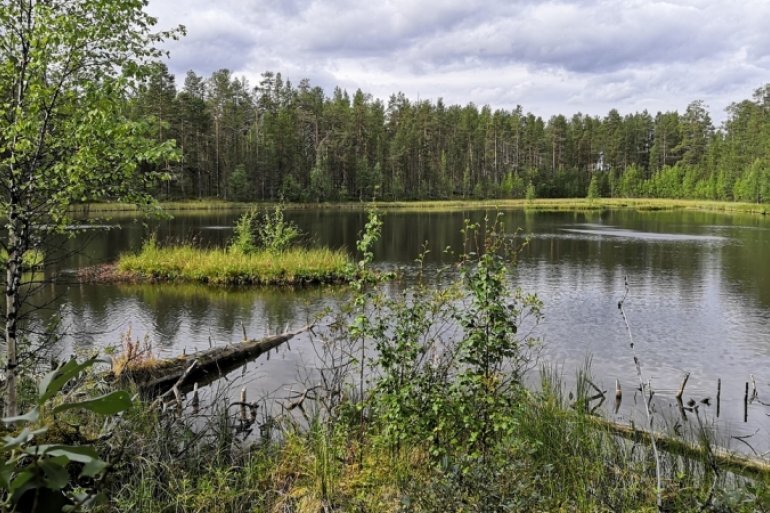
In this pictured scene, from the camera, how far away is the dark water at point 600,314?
13.4 m

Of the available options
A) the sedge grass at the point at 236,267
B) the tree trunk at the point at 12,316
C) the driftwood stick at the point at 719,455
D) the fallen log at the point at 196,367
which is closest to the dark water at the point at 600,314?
the fallen log at the point at 196,367

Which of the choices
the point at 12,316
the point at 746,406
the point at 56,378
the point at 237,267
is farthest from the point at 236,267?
the point at 56,378

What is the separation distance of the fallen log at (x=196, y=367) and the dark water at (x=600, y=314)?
53cm

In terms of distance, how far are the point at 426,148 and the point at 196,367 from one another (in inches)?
4099

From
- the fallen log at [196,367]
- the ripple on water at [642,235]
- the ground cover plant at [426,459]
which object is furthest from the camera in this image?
the ripple on water at [642,235]

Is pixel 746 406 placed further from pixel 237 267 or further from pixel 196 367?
pixel 237 267

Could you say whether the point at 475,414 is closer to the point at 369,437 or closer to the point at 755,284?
the point at 369,437

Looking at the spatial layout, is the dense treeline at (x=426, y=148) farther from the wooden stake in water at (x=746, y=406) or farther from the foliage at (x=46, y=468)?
the foliage at (x=46, y=468)

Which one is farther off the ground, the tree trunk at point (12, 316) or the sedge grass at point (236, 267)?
the tree trunk at point (12, 316)

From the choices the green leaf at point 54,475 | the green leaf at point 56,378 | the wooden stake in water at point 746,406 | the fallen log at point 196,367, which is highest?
the green leaf at point 56,378

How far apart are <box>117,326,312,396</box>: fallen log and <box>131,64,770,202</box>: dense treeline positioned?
60689 mm

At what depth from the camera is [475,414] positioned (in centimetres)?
616

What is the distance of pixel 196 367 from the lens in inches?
494

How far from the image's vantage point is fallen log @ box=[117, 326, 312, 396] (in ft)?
35.9
